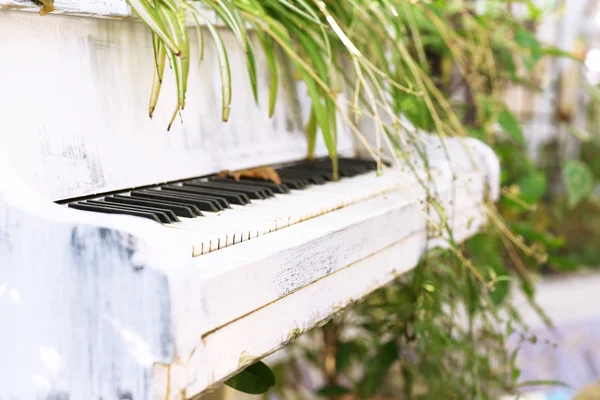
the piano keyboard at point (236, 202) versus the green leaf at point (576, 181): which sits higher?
the piano keyboard at point (236, 202)

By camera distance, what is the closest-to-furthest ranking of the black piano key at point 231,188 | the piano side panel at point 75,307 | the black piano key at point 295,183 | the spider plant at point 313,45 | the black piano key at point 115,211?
the piano side panel at point 75,307, the black piano key at point 115,211, the spider plant at point 313,45, the black piano key at point 231,188, the black piano key at point 295,183

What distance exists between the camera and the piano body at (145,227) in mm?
647

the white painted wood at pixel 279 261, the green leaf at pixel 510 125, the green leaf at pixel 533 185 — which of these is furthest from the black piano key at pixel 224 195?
the green leaf at pixel 533 185

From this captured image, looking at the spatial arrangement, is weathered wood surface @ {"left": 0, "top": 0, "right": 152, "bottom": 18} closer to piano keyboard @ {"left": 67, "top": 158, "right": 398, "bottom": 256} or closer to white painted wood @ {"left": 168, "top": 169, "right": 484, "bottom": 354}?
piano keyboard @ {"left": 67, "top": 158, "right": 398, "bottom": 256}

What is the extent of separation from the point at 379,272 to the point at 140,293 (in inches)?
21.1

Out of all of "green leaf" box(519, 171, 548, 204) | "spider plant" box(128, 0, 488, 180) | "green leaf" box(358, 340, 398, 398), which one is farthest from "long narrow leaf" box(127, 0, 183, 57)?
"green leaf" box(519, 171, 548, 204)

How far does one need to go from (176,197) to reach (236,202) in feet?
0.28

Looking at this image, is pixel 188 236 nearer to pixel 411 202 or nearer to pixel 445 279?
pixel 411 202

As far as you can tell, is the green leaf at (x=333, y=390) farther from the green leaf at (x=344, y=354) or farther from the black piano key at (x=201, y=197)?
the black piano key at (x=201, y=197)

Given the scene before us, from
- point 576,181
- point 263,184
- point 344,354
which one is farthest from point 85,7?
point 576,181

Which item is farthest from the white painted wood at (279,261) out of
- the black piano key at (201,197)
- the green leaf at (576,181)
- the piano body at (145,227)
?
the green leaf at (576,181)

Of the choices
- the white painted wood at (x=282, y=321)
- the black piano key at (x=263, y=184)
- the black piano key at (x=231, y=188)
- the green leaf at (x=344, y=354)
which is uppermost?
the black piano key at (x=231, y=188)

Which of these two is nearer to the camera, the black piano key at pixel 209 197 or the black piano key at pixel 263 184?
the black piano key at pixel 209 197

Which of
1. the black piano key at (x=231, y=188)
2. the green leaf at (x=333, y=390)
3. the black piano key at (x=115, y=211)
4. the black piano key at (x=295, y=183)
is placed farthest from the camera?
the green leaf at (x=333, y=390)
